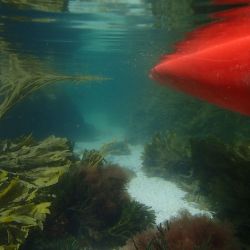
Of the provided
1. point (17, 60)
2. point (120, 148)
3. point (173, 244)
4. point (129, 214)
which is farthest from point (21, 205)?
point (17, 60)

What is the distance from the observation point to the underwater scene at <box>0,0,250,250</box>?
1.61 m

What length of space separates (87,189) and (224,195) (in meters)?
3.03

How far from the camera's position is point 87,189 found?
7.20 metres

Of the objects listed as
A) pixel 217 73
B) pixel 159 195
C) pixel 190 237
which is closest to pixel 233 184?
pixel 190 237

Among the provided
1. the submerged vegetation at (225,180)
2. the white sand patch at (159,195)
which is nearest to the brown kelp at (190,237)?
the submerged vegetation at (225,180)

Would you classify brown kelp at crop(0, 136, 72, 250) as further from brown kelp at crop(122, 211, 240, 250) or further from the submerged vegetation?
the submerged vegetation

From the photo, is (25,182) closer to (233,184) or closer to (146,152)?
(233,184)

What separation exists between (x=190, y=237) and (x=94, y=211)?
316 centimetres

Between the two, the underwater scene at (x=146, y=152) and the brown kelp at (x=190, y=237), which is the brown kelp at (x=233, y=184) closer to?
the underwater scene at (x=146, y=152)

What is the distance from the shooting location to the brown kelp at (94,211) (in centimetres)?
670

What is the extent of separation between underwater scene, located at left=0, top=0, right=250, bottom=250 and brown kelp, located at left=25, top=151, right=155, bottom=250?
0.02m

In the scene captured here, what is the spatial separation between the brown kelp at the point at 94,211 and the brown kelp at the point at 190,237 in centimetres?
226

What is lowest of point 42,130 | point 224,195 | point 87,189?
point 42,130

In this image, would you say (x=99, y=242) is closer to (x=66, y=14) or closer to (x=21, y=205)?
(x=21, y=205)
